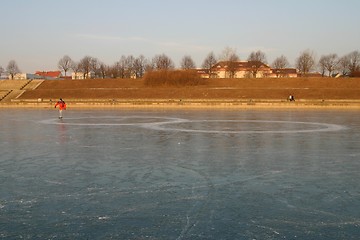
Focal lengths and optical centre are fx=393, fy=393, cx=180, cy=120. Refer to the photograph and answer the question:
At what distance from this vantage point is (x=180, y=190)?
6.73 metres

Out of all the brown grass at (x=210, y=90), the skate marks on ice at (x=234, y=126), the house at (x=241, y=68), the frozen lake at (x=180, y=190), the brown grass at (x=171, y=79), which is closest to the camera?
the frozen lake at (x=180, y=190)

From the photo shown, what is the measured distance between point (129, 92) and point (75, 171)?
4874 cm

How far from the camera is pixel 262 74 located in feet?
339

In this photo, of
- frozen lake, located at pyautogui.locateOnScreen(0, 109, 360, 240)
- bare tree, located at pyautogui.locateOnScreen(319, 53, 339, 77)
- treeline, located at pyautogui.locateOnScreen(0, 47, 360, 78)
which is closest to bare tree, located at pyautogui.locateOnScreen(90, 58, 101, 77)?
treeline, located at pyautogui.locateOnScreen(0, 47, 360, 78)

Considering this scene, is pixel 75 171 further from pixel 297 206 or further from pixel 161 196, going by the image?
pixel 297 206

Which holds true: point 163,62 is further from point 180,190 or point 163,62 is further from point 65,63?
point 180,190

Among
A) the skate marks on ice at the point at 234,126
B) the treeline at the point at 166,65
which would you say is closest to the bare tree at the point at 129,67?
the treeline at the point at 166,65

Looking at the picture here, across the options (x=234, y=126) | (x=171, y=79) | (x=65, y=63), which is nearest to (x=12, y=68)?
(x=65, y=63)

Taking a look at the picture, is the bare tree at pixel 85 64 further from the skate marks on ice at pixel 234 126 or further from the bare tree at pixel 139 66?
the skate marks on ice at pixel 234 126

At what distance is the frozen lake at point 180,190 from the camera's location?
491 centimetres

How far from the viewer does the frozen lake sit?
4.91 metres

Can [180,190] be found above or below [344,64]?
below

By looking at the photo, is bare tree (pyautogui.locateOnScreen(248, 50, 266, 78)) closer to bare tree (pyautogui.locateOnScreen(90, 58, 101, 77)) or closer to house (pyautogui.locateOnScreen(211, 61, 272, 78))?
house (pyautogui.locateOnScreen(211, 61, 272, 78))

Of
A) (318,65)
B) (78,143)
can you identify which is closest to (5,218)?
(78,143)
